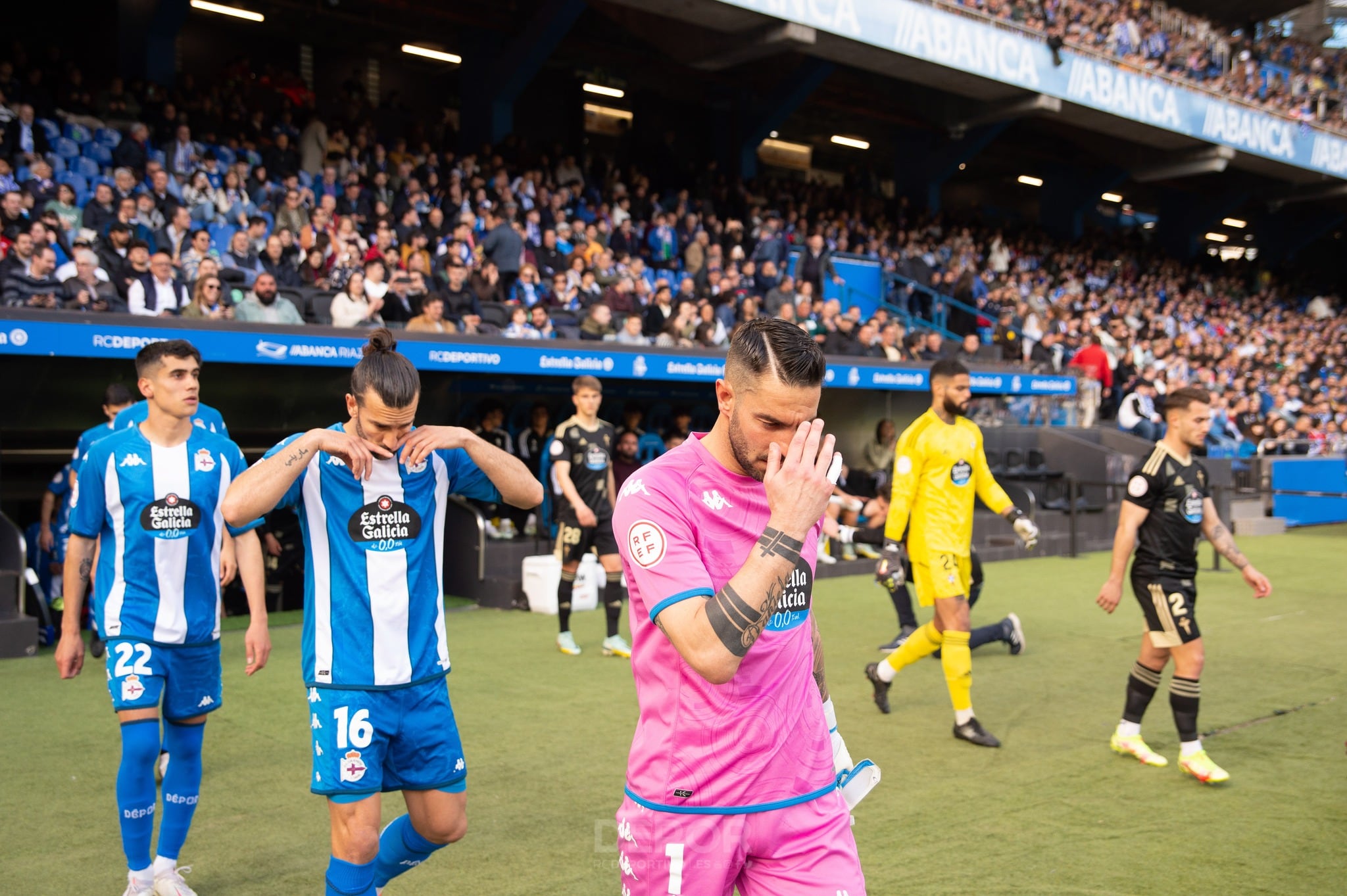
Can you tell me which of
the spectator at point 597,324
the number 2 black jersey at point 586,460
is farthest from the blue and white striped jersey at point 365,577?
the spectator at point 597,324

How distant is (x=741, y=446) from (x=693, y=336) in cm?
1245

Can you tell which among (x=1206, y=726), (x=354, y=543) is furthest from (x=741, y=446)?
(x=1206, y=726)

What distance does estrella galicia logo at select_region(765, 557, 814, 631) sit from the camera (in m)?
2.49

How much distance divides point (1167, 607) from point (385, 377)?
14.1ft

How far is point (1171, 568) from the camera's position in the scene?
589 centimetres

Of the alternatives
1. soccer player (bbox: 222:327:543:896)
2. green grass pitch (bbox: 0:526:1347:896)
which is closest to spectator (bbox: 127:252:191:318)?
green grass pitch (bbox: 0:526:1347:896)

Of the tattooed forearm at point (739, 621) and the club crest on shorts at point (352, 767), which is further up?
the tattooed forearm at point (739, 621)

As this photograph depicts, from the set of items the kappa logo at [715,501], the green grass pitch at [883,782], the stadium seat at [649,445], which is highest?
the kappa logo at [715,501]

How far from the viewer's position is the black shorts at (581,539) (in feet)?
30.0

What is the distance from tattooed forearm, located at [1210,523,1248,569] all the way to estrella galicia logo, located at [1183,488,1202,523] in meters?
0.28

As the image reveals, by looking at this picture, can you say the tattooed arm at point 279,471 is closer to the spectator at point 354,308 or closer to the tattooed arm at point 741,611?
the tattooed arm at point 741,611

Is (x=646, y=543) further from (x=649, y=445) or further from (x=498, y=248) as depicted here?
(x=498, y=248)

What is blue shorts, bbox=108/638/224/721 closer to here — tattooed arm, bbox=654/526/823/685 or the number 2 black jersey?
tattooed arm, bbox=654/526/823/685

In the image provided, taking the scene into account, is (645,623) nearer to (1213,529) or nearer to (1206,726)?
(1213,529)
